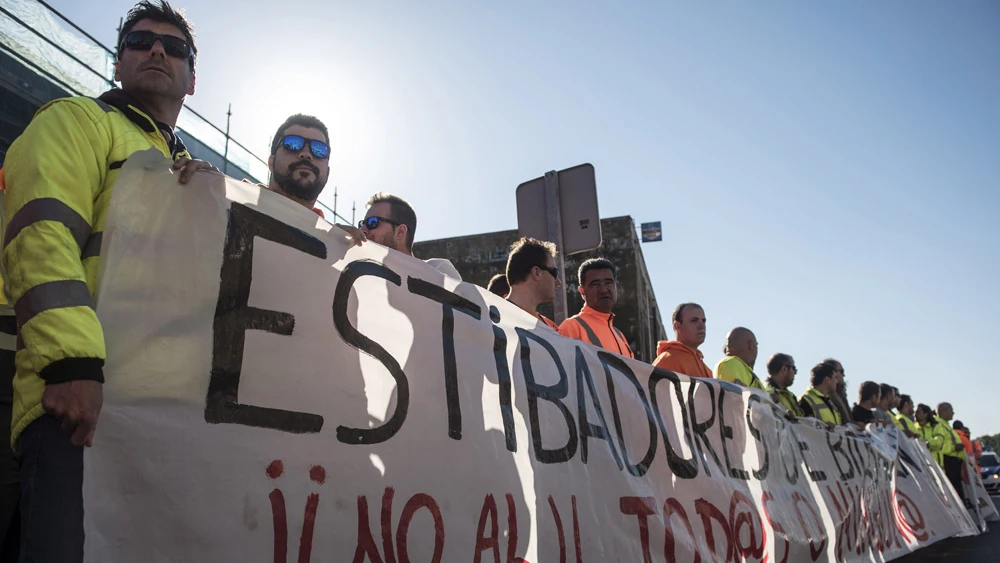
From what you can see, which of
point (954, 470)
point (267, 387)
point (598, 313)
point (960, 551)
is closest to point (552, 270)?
point (598, 313)

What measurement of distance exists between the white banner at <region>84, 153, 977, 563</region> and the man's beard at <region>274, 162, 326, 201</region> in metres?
0.53

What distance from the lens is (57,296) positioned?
139 cm

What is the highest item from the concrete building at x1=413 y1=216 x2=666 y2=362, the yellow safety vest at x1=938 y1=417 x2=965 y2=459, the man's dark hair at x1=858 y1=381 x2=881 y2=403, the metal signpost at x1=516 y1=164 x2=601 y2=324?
the concrete building at x1=413 y1=216 x2=666 y2=362

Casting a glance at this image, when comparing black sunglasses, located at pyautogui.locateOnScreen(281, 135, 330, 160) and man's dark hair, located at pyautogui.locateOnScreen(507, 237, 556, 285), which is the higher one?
black sunglasses, located at pyautogui.locateOnScreen(281, 135, 330, 160)

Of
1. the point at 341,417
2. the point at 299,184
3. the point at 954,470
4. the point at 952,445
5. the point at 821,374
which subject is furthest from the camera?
the point at 952,445

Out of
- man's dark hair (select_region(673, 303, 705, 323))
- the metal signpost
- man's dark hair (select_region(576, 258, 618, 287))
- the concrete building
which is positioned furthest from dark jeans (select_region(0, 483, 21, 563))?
the concrete building

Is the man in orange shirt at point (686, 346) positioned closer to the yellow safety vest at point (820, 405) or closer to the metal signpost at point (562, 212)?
the metal signpost at point (562, 212)

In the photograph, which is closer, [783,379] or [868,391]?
[783,379]

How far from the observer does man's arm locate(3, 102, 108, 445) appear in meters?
1.34

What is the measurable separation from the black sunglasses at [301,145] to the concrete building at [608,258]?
10232 millimetres

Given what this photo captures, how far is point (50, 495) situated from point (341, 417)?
731 mm

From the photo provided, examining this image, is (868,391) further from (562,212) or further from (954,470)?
(562,212)

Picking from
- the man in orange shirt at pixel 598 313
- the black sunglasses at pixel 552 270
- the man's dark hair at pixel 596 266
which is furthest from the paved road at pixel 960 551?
the black sunglasses at pixel 552 270

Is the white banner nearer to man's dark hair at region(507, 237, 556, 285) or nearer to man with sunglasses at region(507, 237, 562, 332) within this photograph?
man with sunglasses at region(507, 237, 562, 332)
